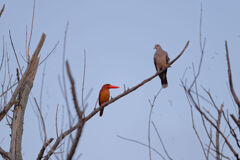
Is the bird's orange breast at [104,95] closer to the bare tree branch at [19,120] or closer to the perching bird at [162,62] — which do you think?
the perching bird at [162,62]

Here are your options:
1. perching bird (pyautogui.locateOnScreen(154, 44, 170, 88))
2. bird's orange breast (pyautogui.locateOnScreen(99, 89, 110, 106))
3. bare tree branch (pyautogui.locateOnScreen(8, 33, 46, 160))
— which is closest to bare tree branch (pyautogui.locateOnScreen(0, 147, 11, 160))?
bare tree branch (pyautogui.locateOnScreen(8, 33, 46, 160))

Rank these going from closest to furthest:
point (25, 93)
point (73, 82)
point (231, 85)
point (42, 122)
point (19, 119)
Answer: point (73, 82) < point (231, 85) < point (42, 122) < point (19, 119) < point (25, 93)

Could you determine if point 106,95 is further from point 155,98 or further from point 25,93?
point 155,98

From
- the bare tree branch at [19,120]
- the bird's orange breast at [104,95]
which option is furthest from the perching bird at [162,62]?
the bare tree branch at [19,120]

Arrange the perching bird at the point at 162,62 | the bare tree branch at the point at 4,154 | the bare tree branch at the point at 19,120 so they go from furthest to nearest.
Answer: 1. the perching bird at the point at 162,62
2. the bare tree branch at the point at 19,120
3. the bare tree branch at the point at 4,154

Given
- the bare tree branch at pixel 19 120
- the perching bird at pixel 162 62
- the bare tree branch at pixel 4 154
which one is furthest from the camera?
the perching bird at pixel 162 62

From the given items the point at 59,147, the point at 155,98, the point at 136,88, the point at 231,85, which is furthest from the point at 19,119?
the point at 231,85

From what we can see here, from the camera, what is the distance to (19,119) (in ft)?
10.6

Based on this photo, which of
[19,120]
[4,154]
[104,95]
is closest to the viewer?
[4,154]

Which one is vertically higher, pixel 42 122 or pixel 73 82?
pixel 42 122

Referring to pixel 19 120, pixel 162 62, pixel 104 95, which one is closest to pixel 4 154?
pixel 19 120

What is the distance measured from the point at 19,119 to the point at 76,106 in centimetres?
230

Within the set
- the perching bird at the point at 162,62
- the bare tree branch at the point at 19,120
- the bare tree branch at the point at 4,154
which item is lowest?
the bare tree branch at the point at 4,154

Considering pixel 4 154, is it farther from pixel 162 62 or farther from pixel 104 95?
pixel 162 62
